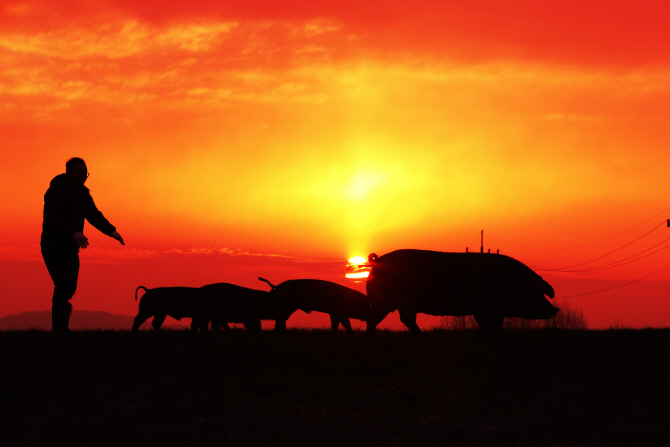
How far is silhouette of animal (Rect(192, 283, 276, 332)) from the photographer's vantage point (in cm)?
1666

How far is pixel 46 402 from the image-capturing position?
9.82 metres

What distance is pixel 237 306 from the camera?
16734 mm

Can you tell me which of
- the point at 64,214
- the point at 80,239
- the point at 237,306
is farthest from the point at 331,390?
the point at 237,306

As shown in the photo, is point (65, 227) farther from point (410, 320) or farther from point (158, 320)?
point (410, 320)

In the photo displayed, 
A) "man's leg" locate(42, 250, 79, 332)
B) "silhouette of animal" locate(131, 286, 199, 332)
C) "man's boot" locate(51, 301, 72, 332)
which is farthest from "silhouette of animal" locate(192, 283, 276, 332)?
"man's leg" locate(42, 250, 79, 332)

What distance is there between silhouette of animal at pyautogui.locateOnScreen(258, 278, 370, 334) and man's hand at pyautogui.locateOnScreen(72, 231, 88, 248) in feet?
17.1

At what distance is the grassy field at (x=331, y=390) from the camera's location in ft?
28.4

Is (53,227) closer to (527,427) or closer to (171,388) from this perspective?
(171,388)

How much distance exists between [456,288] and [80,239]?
7.47 m

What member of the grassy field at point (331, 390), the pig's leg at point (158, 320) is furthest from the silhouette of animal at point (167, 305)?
the grassy field at point (331, 390)

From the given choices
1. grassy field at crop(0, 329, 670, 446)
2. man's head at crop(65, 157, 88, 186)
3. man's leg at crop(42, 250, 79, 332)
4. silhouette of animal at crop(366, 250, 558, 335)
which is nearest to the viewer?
grassy field at crop(0, 329, 670, 446)

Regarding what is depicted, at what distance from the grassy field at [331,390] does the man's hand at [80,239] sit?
179cm

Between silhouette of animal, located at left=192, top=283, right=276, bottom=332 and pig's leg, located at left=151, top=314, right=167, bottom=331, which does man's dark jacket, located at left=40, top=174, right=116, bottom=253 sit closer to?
silhouette of animal, located at left=192, top=283, right=276, bottom=332

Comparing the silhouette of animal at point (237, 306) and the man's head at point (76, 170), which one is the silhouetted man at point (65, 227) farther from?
the silhouette of animal at point (237, 306)
